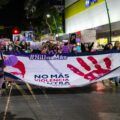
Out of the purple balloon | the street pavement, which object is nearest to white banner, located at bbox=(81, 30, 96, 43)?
the street pavement

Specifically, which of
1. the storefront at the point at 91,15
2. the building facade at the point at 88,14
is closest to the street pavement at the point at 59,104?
the storefront at the point at 91,15

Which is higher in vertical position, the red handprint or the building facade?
the building facade

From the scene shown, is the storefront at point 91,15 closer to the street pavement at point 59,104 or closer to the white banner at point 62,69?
the white banner at point 62,69

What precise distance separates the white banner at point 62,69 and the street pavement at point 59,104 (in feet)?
1.35

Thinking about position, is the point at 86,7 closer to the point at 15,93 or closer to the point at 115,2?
the point at 115,2

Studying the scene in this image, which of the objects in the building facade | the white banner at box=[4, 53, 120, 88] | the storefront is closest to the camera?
the white banner at box=[4, 53, 120, 88]

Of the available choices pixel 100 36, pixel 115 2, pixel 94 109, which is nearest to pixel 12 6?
pixel 100 36

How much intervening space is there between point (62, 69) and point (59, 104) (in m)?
2.78

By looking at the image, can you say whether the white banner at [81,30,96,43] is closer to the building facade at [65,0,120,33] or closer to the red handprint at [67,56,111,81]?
the red handprint at [67,56,111,81]

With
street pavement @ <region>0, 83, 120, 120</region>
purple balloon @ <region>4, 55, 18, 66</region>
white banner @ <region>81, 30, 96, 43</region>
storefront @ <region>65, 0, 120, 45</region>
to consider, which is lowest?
street pavement @ <region>0, 83, 120, 120</region>

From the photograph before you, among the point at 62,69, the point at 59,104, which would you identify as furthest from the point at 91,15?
the point at 59,104

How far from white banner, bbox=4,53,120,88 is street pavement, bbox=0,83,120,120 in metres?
0.41

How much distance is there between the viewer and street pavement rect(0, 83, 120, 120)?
1023cm

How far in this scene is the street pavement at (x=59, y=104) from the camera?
1023cm
